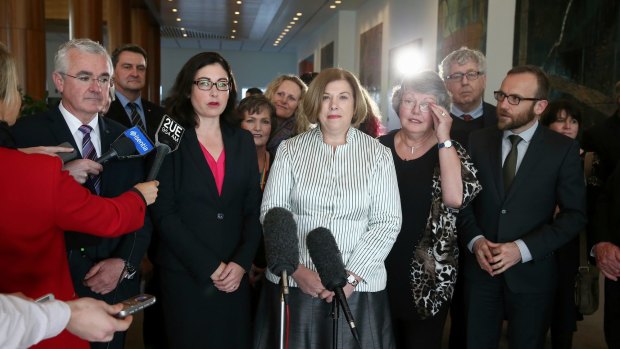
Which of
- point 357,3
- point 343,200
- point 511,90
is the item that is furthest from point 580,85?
point 357,3

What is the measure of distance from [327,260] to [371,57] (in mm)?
12361

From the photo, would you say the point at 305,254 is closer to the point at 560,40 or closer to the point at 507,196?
the point at 507,196

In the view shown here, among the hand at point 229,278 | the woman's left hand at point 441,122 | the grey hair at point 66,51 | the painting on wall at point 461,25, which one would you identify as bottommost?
the hand at point 229,278

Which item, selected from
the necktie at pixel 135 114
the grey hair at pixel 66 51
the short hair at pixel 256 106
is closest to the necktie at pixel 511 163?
the short hair at pixel 256 106

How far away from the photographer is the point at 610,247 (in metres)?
3.02

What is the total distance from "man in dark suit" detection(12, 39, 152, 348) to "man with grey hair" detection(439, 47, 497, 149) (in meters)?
2.25

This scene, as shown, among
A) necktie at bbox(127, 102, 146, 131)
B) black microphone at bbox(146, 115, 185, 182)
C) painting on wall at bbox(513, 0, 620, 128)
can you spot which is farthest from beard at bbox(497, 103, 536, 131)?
painting on wall at bbox(513, 0, 620, 128)

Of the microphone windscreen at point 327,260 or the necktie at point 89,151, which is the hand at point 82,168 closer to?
the necktie at point 89,151

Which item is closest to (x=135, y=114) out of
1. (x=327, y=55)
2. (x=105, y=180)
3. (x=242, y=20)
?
(x=105, y=180)

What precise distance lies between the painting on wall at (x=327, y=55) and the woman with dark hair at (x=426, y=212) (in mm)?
14061

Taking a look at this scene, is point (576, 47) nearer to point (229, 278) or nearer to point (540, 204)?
point (540, 204)

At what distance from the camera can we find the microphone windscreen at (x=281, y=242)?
1761 millimetres

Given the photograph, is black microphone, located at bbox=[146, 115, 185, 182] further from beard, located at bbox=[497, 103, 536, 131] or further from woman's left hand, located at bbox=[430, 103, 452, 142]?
beard, located at bbox=[497, 103, 536, 131]

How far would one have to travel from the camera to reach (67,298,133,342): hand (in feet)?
4.70
